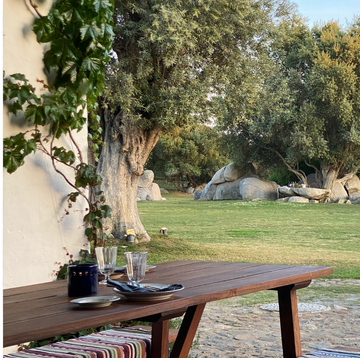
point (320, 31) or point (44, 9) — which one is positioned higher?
point (320, 31)

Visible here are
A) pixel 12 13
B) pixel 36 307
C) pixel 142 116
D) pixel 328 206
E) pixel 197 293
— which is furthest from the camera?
pixel 328 206

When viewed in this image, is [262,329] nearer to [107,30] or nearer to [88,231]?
[88,231]

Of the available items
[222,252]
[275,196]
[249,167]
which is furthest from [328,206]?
[222,252]

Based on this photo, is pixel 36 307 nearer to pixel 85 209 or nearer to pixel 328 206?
pixel 85 209

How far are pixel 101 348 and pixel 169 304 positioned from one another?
0.80 m

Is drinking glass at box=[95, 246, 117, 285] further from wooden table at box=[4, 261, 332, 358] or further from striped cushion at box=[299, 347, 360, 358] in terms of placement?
striped cushion at box=[299, 347, 360, 358]

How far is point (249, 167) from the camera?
29.6 meters

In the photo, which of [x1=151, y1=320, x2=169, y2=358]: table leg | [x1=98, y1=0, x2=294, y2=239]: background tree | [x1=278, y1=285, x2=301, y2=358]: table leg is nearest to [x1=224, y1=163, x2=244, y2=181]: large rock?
[x1=98, y1=0, x2=294, y2=239]: background tree

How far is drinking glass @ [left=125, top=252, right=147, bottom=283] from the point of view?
2191 mm

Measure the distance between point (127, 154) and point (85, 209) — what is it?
21.6 feet

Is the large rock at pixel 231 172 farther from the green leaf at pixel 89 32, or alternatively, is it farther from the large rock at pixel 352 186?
the green leaf at pixel 89 32

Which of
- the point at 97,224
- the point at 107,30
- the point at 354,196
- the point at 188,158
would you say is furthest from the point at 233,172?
the point at 107,30

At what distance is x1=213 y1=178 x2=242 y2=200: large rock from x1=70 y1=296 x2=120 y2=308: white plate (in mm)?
26533

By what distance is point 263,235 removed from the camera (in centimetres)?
1352
